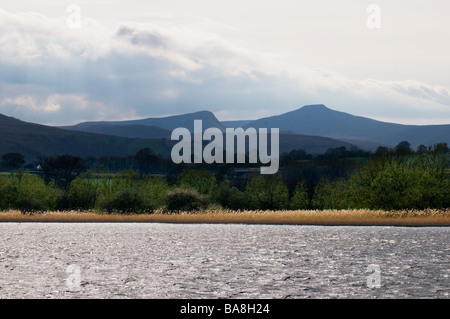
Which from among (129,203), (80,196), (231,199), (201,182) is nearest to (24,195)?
(80,196)

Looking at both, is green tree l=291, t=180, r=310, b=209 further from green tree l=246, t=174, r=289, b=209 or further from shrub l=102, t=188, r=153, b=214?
shrub l=102, t=188, r=153, b=214

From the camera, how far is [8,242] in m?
73.1

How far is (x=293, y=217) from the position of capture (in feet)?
320

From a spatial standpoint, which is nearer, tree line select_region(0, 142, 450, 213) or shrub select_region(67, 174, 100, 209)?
tree line select_region(0, 142, 450, 213)

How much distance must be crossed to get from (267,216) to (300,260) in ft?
144

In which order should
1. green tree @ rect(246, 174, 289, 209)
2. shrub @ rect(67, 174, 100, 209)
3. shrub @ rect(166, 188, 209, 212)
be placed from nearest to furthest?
shrub @ rect(166, 188, 209, 212) < green tree @ rect(246, 174, 289, 209) < shrub @ rect(67, 174, 100, 209)

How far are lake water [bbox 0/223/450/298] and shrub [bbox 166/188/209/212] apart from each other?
1735cm

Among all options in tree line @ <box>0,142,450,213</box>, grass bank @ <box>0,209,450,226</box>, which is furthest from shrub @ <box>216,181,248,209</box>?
grass bank @ <box>0,209,450,226</box>

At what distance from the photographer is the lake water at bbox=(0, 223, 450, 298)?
129 feet

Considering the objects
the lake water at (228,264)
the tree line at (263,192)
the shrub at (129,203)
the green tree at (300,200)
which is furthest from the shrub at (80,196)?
the green tree at (300,200)

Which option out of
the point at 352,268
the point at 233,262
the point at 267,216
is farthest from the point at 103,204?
the point at 352,268

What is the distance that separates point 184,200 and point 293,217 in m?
19.0

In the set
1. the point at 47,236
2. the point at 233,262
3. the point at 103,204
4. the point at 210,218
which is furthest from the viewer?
the point at 103,204

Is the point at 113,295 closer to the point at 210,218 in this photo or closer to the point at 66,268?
the point at 66,268
